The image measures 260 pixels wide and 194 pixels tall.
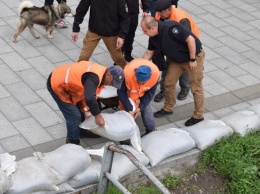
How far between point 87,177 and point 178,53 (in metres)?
1.96

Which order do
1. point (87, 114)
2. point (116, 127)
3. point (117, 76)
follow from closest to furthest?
point (117, 76)
point (116, 127)
point (87, 114)

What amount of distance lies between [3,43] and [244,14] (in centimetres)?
453

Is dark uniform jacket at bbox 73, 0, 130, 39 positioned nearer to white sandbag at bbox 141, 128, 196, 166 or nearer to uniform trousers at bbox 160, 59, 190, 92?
uniform trousers at bbox 160, 59, 190, 92

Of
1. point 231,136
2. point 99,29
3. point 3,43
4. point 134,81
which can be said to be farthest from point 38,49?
point 231,136

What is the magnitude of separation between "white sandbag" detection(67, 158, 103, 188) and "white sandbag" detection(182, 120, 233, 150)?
1.30 meters

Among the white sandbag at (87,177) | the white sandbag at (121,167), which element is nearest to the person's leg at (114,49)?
the white sandbag at (121,167)

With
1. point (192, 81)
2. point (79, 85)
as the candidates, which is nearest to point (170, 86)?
point (192, 81)

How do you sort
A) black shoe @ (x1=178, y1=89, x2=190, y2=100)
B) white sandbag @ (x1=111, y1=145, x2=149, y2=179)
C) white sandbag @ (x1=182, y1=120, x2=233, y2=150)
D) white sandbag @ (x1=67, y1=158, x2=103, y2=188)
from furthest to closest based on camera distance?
1. black shoe @ (x1=178, y1=89, x2=190, y2=100)
2. white sandbag @ (x1=182, y1=120, x2=233, y2=150)
3. white sandbag @ (x1=111, y1=145, x2=149, y2=179)
4. white sandbag @ (x1=67, y1=158, x2=103, y2=188)

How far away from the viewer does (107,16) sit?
7.01 m

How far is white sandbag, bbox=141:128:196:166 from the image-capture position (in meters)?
5.83

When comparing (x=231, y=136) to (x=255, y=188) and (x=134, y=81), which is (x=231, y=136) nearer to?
(x=255, y=188)

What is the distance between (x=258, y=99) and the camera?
7652 millimetres

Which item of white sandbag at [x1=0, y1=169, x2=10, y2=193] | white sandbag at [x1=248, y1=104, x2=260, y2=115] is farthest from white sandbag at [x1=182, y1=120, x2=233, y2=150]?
white sandbag at [x1=0, y1=169, x2=10, y2=193]

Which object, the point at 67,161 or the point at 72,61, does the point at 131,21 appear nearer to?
the point at 72,61
